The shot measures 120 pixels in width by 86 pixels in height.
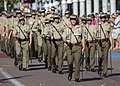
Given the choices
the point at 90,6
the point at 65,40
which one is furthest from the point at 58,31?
the point at 90,6

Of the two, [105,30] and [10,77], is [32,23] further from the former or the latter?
[105,30]

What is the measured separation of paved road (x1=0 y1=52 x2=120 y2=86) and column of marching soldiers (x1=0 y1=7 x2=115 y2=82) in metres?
Answer: 0.35

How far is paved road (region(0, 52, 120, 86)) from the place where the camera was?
15812mm

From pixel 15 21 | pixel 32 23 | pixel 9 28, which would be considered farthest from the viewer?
pixel 9 28

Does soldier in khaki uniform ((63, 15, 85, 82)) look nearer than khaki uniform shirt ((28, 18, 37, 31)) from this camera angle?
Yes

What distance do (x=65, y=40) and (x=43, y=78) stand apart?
1760mm

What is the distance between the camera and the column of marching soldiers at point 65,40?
16.0m

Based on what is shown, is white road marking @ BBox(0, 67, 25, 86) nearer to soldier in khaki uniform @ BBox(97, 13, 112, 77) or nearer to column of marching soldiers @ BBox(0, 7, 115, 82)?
column of marching soldiers @ BBox(0, 7, 115, 82)

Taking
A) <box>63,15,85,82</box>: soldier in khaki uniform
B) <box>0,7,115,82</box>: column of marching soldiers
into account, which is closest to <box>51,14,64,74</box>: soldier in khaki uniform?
<box>0,7,115,82</box>: column of marching soldiers

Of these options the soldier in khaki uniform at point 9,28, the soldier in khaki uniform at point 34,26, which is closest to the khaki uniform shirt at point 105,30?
the soldier in khaki uniform at point 34,26

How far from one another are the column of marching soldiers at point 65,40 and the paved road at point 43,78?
1.14 feet

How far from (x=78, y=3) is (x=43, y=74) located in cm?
4534

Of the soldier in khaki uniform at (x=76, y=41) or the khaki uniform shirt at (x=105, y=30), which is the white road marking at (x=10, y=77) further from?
the khaki uniform shirt at (x=105, y=30)

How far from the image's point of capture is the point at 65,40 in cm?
1631
